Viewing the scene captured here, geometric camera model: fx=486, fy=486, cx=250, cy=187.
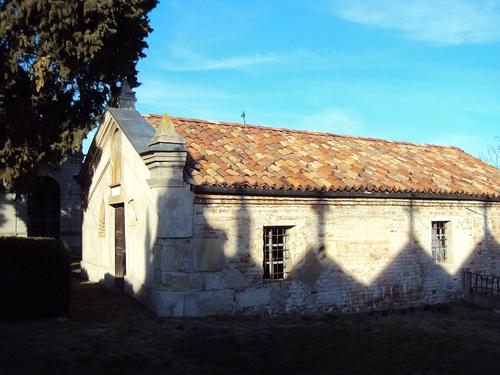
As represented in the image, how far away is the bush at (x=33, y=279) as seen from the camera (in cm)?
852

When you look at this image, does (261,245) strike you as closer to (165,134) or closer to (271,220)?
(271,220)

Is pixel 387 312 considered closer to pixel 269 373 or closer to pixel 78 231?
pixel 269 373

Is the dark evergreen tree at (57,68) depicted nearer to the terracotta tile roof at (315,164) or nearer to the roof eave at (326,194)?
the terracotta tile roof at (315,164)

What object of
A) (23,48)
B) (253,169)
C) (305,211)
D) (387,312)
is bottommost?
(387,312)

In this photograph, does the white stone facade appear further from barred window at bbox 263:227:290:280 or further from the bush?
the bush

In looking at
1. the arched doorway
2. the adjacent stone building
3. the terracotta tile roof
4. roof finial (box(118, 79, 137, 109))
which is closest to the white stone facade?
the terracotta tile roof

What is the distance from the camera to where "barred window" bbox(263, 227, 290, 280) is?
10.8m

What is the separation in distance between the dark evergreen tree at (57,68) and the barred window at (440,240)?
10356mm

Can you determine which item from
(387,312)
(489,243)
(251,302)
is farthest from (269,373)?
(489,243)

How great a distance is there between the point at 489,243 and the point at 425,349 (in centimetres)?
776

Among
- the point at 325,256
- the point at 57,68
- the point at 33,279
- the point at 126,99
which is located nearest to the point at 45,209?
the point at 57,68

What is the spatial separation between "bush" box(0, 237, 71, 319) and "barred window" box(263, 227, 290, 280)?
4.18 m

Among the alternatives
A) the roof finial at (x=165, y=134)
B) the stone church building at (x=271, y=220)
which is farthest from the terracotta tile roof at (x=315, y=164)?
the roof finial at (x=165, y=134)

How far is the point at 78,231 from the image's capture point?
2373cm
